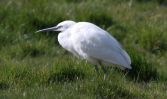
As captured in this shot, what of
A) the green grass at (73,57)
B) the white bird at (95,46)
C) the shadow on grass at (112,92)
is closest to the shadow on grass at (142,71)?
the green grass at (73,57)

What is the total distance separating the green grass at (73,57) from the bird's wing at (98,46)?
0.87 ft

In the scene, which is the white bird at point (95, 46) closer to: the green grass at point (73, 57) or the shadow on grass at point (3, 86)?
the green grass at point (73, 57)

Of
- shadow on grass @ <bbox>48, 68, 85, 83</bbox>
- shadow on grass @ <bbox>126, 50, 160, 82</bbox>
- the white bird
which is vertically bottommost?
shadow on grass @ <bbox>126, 50, 160, 82</bbox>

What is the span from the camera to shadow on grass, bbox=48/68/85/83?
9.02m

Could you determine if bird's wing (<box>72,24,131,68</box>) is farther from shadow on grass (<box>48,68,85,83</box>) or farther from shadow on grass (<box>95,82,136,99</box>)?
shadow on grass (<box>95,82,136,99</box>)

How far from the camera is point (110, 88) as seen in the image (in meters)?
8.27

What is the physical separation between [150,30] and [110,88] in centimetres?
381

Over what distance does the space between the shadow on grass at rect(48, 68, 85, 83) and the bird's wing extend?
0.30 metres

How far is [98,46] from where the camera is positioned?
29.5 ft

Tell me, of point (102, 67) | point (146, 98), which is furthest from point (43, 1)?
point (146, 98)

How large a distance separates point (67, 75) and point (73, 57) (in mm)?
1571

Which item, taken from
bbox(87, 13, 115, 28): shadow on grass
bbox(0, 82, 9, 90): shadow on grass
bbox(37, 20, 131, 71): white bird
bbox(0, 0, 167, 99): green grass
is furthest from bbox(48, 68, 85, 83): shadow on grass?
bbox(87, 13, 115, 28): shadow on grass

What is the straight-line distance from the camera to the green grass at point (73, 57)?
834 cm

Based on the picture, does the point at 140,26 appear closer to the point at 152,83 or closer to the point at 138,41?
the point at 138,41
